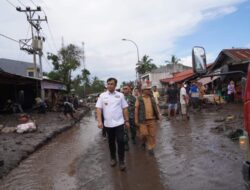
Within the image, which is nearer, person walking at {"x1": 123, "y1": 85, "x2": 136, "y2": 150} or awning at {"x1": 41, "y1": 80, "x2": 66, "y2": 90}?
person walking at {"x1": 123, "y1": 85, "x2": 136, "y2": 150}

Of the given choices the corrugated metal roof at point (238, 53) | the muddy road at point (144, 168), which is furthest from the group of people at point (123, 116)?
Answer: the corrugated metal roof at point (238, 53)

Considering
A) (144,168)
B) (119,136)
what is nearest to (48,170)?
(119,136)

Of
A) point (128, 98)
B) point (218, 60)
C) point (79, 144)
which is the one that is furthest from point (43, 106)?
point (128, 98)

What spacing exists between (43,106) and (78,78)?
45.0 meters

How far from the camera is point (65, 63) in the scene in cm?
4941

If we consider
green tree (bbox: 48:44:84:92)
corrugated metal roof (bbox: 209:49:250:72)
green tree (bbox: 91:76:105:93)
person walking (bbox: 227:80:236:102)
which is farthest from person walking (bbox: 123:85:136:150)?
green tree (bbox: 91:76:105:93)

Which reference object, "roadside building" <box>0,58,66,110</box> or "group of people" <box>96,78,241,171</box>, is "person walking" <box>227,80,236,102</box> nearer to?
"roadside building" <box>0,58,66,110</box>

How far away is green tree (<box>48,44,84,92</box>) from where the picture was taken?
49000 millimetres

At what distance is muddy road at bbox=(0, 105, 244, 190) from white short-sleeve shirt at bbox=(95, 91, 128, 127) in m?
0.94

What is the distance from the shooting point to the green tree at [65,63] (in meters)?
49.0

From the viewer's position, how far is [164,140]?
1035 cm

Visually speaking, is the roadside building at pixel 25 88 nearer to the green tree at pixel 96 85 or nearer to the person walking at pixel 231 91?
the person walking at pixel 231 91

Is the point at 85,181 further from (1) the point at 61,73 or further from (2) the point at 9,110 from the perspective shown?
(1) the point at 61,73

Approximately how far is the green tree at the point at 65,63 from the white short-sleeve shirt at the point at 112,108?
41.9 metres
